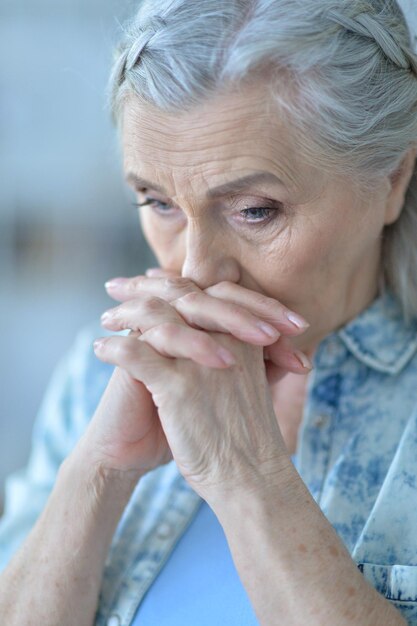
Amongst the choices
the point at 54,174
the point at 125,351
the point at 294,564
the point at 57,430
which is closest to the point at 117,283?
the point at 125,351

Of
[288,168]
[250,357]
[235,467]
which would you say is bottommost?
[235,467]

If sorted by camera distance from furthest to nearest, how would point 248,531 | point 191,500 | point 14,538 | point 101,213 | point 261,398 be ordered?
point 101,213 < point 14,538 < point 191,500 < point 261,398 < point 248,531

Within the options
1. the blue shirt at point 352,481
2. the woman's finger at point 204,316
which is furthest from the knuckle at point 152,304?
the blue shirt at point 352,481

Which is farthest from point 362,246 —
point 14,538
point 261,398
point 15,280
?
point 15,280

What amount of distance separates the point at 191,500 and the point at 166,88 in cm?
75

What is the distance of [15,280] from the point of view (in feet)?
12.5

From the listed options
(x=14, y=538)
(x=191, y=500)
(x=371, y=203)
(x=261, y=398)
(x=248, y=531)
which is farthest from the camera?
(x=14, y=538)

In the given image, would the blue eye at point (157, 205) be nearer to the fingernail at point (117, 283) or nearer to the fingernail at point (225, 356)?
the fingernail at point (117, 283)

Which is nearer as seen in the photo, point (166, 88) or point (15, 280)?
point (166, 88)

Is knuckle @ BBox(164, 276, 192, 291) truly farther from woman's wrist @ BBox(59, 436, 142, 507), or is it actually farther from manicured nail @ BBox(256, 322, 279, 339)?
woman's wrist @ BBox(59, 436, 142, 507)

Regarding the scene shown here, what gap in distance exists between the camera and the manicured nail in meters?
1.29

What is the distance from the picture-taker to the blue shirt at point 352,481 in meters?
1.29

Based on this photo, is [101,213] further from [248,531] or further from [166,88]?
[248,531]

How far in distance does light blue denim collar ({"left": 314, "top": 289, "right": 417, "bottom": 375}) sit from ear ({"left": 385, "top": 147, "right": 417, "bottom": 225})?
0.58 feet
